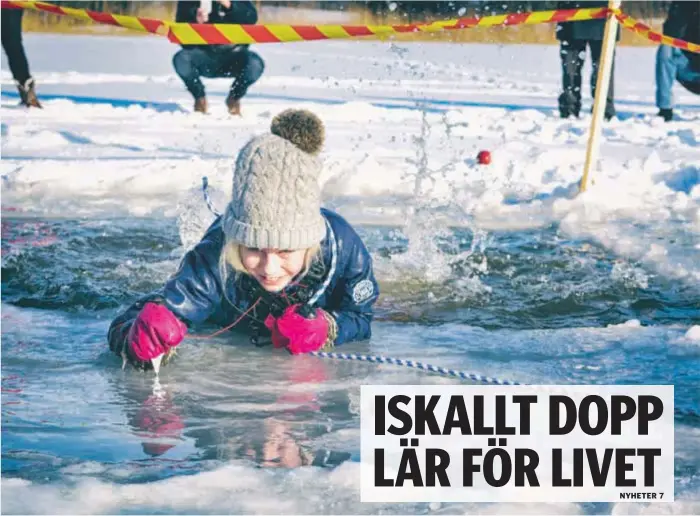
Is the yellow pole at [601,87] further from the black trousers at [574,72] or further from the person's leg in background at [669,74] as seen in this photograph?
the person's leg in background at [669,74]

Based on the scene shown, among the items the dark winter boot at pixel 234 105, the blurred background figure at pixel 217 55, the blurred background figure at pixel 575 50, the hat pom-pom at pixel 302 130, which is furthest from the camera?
the dark winter boot at pixel 234 105

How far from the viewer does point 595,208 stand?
7.27 meters

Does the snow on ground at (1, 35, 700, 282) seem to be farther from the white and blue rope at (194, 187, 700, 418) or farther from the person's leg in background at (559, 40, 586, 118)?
the white and blue rope at (194, 187, 700, 418)

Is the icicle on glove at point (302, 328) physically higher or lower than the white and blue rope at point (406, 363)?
higher

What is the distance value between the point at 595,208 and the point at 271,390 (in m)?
3.93

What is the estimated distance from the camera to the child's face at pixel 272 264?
3738mm

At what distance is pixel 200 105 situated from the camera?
39.2 ft

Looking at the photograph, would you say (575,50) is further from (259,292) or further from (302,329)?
(302,329)

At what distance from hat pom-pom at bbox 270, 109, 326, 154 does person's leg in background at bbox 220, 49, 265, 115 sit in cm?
744

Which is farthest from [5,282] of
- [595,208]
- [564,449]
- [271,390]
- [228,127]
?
[228,127]

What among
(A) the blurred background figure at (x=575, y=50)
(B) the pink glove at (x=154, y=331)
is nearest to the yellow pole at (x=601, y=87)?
(A) the blurred background figure at (x=575, y=50)

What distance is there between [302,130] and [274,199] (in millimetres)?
542

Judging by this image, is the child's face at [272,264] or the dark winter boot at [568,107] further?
the dark winter boot at [568,107]

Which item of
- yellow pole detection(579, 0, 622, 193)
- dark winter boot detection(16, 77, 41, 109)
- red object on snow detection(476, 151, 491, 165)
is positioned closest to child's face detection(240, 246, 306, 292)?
yellow pole detection(579, 0, 622, 193)
